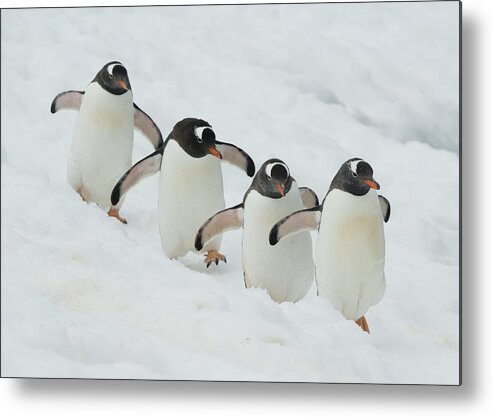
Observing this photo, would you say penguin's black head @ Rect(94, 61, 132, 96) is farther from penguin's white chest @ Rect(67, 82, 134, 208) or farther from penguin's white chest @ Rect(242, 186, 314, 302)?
penguin's white chest @ Rect(242, 186, 314, 302)

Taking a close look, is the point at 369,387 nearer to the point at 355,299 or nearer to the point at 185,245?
the point at 355,299

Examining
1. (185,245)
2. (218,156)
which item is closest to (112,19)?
(218,156)

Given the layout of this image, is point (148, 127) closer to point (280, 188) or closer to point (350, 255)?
point (280, 188)

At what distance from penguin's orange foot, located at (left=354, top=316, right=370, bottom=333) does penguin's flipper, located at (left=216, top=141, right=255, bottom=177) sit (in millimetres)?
520

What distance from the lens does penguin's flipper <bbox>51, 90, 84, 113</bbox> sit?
298 centimetres

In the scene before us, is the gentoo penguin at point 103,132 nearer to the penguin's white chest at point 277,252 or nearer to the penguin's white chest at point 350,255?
the penguin's white chest at point 277,252

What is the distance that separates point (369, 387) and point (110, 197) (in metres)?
0.95

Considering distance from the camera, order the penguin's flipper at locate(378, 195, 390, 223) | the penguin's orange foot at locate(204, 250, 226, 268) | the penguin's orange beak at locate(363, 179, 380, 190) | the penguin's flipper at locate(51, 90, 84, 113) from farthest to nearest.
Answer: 1. the penguin's flipper at locate(51, 90, 84, 113)
2. the penguin's orange foot at locate(204, 250, 226, 268)
3. the penguin's flipper at locate(378, 195, 390, 223)
4. the penguin's orange beak at locate(363, 179, 380, 190)

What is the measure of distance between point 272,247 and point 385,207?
1.09ft

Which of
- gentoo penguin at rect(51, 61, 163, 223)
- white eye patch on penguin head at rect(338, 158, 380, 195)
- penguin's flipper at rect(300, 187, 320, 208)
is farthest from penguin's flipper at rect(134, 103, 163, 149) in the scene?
white eye patch on penguin head at rect(338, 158, 380, 195)

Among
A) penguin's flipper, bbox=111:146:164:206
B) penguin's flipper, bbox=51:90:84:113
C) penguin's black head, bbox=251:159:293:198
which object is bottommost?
penguin's black head, bbox=251:159:293:198

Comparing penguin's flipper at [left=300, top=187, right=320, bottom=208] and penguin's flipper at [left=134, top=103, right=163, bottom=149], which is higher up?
penguin's flipper at [left=134, top=103, right=163, bottom=149]

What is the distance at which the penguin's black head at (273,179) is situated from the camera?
274cm

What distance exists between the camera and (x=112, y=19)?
290cm
